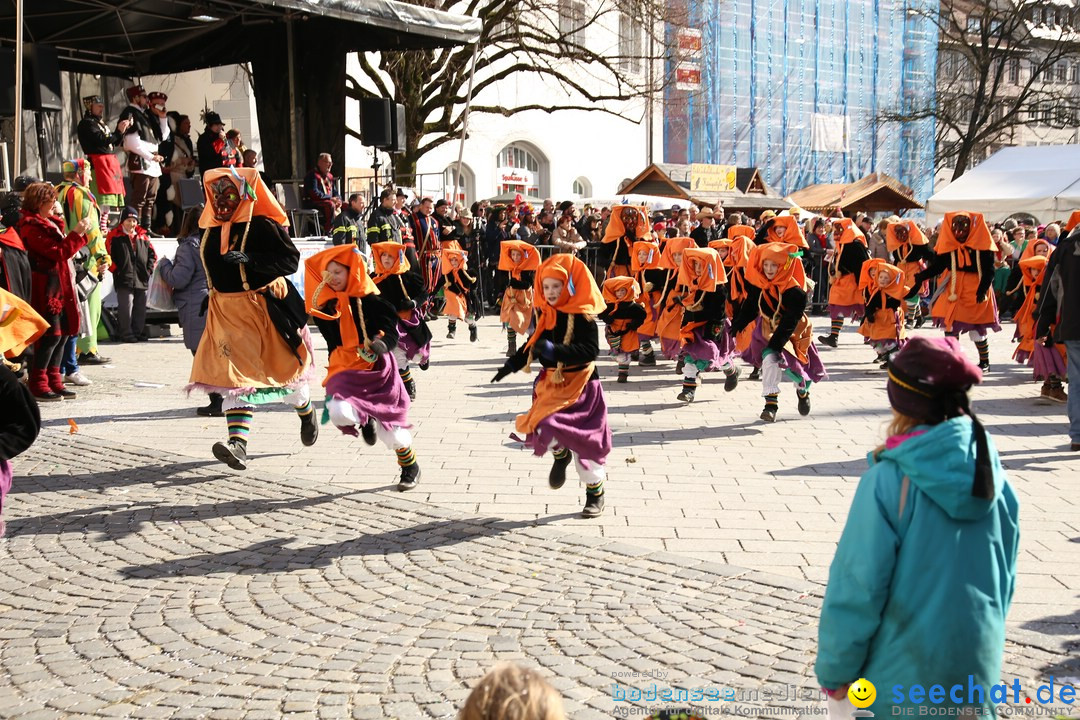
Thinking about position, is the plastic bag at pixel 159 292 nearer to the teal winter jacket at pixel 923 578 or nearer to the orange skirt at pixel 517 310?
the orange skirt at pixel 517 310

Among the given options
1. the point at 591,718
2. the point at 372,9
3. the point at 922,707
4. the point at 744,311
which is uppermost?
the point at 372,9

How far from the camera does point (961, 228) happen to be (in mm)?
13773

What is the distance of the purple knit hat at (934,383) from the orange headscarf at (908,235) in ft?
45.4

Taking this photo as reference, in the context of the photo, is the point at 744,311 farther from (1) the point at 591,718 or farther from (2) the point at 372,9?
(2) the point at 372,9

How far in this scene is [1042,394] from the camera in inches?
464

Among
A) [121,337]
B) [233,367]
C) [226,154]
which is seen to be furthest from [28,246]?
[226,154]

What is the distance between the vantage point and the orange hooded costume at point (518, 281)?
1395 centimetres

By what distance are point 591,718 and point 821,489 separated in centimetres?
402

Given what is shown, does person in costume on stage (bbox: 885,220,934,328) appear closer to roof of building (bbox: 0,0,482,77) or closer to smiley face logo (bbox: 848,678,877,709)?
roof of building (bbox: 0,0,482,77)

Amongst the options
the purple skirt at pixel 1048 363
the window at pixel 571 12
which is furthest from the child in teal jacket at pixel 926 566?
the window at pixel 571 12

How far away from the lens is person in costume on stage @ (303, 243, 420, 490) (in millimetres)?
7496

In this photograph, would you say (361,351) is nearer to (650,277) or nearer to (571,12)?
(650,277)

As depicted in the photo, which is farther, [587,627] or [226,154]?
[226,154]

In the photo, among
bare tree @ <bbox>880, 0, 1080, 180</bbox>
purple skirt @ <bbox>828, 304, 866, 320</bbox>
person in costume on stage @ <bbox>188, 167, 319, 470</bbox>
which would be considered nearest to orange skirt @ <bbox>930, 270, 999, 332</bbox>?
purple skirt @ <bbox>828, 304, 866, 320</bbox>
